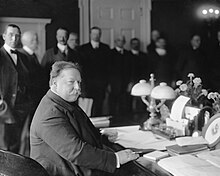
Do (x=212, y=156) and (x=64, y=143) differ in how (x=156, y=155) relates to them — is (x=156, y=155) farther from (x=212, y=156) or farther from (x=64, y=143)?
(x=64, y=143)

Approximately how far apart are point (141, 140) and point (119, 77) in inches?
40.9

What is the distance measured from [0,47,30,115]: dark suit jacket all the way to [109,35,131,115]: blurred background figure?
30.9 inches

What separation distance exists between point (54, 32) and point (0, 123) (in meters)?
0.93

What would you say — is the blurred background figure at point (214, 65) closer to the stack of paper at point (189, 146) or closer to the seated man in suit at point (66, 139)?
the stack of paper at point (189, 146)

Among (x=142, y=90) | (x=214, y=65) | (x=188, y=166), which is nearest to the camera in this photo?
(x=188, y=166)

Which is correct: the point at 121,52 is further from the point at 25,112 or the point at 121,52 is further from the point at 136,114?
the point at 25,112

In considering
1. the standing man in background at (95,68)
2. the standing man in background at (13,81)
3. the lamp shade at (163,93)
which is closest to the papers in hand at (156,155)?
the lamp shade at (163,93)

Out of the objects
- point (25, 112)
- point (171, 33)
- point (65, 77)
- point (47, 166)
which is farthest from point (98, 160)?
point (171, 33)

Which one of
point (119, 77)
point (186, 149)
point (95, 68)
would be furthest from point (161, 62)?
point (186, 149)

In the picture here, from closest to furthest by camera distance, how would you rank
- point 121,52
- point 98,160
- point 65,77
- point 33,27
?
point 98,160, point 65,77, point 33,27, point 121,52

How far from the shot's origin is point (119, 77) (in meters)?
3.31

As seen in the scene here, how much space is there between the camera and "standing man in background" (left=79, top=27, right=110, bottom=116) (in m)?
3.19

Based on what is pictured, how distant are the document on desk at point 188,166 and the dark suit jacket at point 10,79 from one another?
163 cm

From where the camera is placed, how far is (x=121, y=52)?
3295 millimetres
